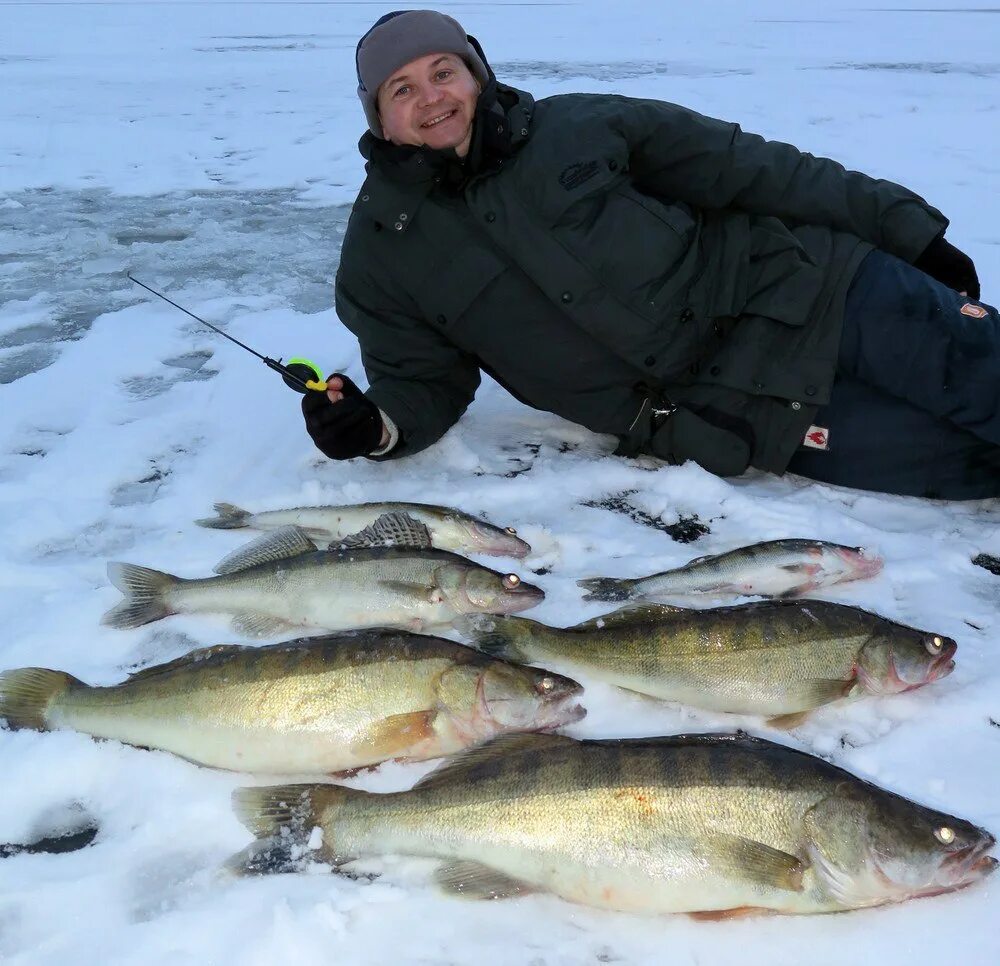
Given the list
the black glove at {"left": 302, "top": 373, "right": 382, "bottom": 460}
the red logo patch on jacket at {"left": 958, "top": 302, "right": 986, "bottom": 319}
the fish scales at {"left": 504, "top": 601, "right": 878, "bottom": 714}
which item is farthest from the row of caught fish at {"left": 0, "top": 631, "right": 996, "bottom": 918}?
the red logo patch on jacket at {"left": 958, "top": 302, "right": 986, "bottom": 319}

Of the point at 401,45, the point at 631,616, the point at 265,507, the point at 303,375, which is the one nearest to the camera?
the point at 631,616

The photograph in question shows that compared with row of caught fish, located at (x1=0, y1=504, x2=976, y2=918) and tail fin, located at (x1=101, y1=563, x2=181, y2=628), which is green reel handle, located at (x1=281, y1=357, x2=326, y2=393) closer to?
row of caught fish, located at (x1=0, y1=504, x2=976, y2=918)

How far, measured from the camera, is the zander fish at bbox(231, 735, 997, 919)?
193cm

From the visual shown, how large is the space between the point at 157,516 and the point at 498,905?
88.0 inches

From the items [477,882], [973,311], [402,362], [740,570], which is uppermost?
[973,311]

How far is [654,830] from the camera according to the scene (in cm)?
200

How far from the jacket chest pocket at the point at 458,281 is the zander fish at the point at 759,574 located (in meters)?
1.29

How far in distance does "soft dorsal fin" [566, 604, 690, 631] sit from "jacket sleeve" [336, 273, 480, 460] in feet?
4.66

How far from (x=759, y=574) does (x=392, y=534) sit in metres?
1.25

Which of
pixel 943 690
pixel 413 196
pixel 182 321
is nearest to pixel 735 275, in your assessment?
pixel 413 196

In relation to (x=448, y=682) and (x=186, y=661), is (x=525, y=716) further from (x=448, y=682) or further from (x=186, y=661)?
(x=186, y=661)

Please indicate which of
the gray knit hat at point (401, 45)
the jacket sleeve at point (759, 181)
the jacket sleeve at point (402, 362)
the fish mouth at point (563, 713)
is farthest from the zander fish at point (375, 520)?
the jacket sleeve at point (759, 181)

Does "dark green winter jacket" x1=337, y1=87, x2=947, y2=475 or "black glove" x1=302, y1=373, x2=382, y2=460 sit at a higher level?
"dark green winter jacket" x1=337, y1=87, x2=947, y2=475

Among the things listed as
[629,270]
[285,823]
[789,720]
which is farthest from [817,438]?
[285,823]
